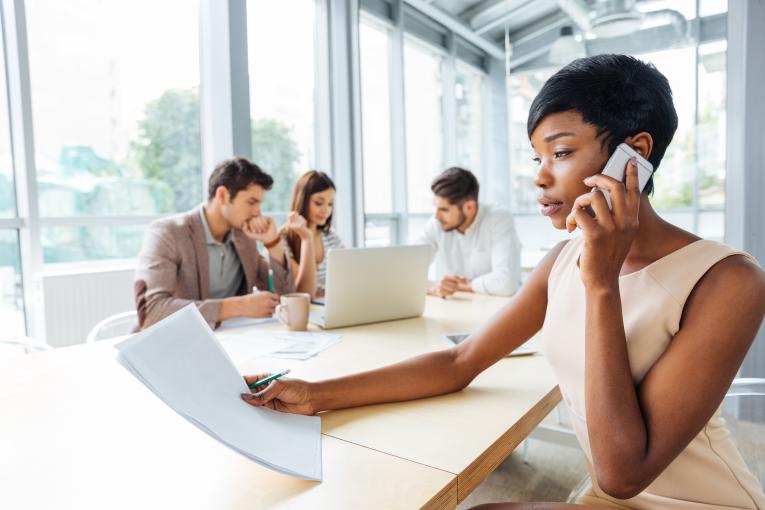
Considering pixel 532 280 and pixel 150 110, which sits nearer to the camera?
pixel 532 280

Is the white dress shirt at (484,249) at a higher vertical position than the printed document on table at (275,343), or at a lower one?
higher

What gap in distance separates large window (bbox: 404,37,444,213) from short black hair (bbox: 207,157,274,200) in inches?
91.9

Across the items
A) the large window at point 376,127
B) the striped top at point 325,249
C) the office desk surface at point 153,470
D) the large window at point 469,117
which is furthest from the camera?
the large window at point 376,127

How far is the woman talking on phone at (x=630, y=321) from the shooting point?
0.74 meters

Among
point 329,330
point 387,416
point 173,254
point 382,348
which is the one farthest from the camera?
point 173,254

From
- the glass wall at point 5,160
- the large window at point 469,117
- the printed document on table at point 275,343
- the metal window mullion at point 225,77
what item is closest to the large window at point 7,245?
the glass wall at point 5,160

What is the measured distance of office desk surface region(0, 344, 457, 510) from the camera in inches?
25.5

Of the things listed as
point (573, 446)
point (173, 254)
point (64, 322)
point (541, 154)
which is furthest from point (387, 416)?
point (64, 322)

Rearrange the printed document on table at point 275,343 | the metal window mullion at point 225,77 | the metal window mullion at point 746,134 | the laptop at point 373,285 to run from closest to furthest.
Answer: the printed document on table at point 275,343
the laptop at point 373,285
the metal window mullion at point 746,134
the metal window mullion at point 225,77

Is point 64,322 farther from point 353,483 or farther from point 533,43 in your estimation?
point 533,43

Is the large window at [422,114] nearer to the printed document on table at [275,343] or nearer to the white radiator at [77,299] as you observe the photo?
the white radiator at [77,299]

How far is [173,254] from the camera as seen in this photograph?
2014 mm

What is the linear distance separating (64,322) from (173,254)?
51.1 inches

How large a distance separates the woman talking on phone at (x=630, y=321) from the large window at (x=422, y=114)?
3573mm
